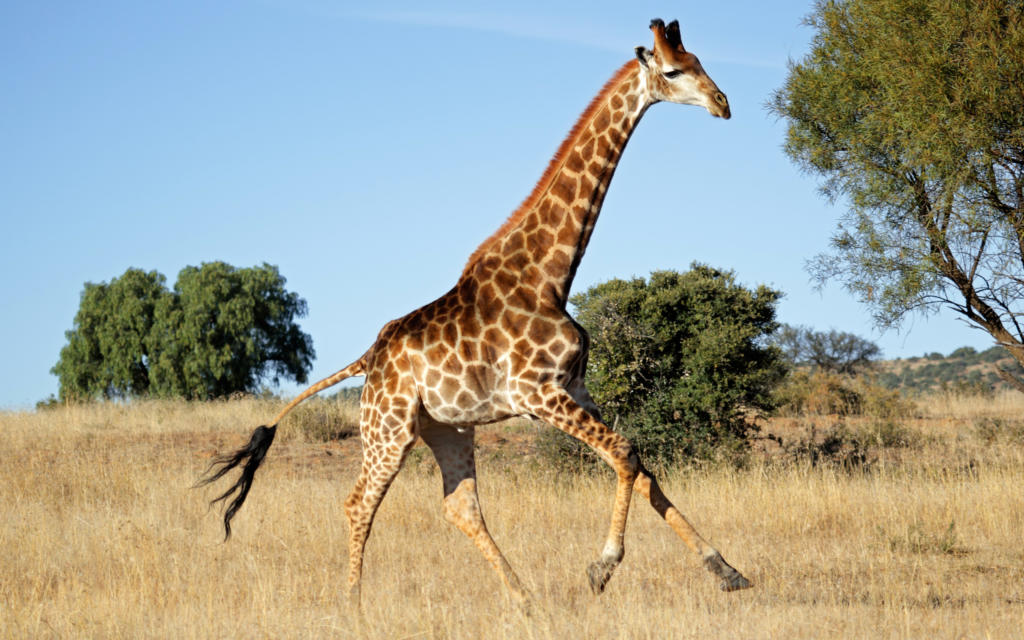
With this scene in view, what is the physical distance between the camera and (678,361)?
1320 cm

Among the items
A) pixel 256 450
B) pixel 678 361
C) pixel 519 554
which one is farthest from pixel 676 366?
pixel 256 450

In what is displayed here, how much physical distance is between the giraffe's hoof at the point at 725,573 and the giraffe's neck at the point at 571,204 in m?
1.93

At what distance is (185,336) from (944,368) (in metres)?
38.1

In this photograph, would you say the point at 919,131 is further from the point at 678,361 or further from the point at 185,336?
the point at 185,336

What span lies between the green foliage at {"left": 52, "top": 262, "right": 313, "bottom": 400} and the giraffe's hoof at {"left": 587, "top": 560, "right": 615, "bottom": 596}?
30.2 m

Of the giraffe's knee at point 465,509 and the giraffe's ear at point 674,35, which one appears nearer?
the giraffe's ear at point 674,35

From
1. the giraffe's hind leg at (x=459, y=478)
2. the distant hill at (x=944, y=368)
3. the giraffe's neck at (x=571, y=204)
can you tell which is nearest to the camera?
the giraffe's neck at (x=571, y=204)

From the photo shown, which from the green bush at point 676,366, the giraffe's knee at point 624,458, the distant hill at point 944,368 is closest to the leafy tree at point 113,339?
the green bush at point 676,366

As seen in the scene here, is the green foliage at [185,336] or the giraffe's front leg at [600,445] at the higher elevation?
the green foliage at [185,336]

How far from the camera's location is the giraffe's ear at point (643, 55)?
6511 millimetres

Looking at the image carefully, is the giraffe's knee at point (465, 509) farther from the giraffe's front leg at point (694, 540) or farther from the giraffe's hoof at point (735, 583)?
the giraffe's hoof at point (735, 583)

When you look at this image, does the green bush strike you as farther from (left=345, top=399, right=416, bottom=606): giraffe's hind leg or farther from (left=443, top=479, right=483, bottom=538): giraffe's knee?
(left=345, top=399, right=416, bottom=606): giraffe's hind leg

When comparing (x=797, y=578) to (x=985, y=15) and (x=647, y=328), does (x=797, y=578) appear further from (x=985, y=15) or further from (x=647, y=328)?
(x=985, y=15)

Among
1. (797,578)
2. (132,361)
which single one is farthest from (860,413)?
(132,361)
